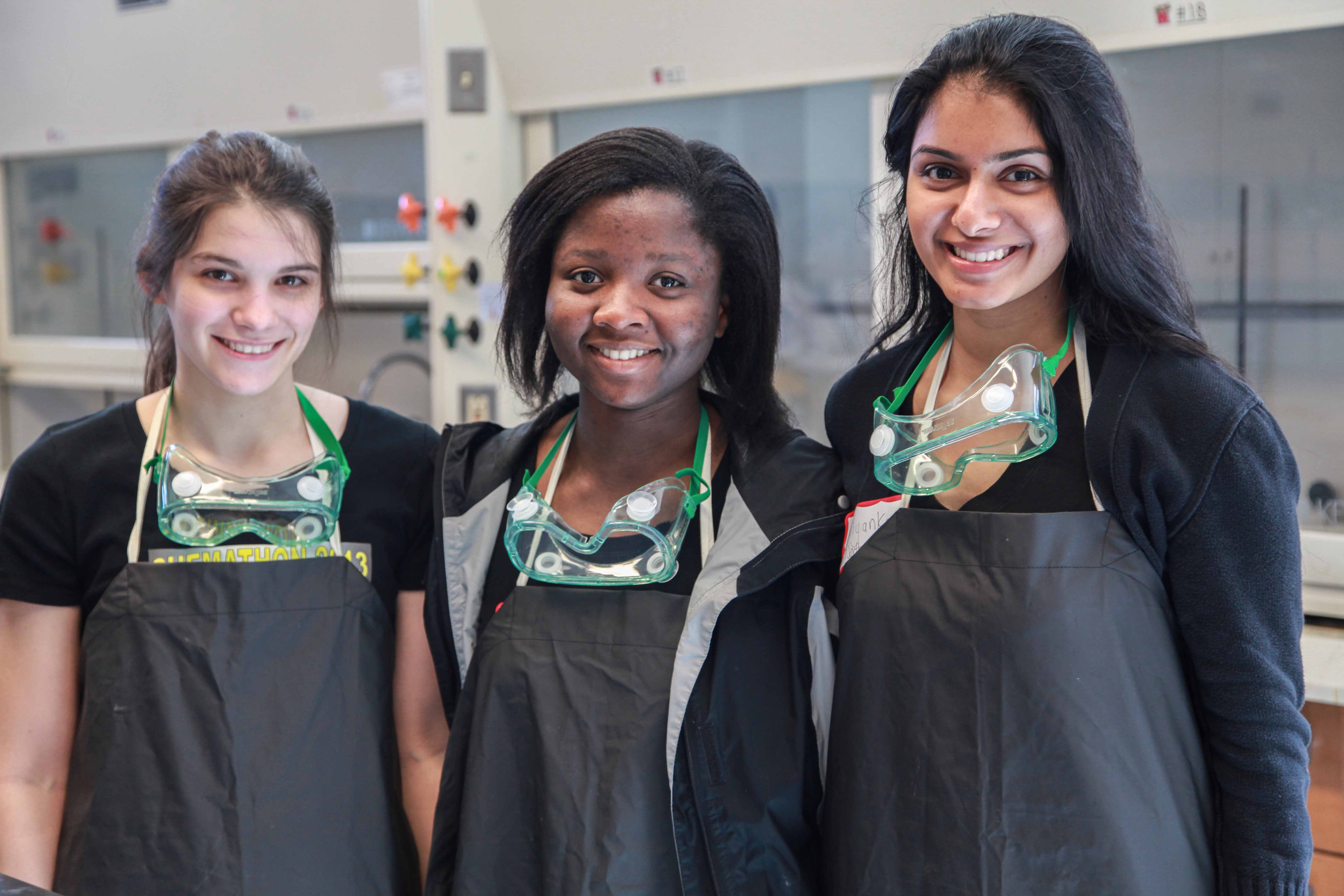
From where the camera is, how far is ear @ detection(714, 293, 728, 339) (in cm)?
124

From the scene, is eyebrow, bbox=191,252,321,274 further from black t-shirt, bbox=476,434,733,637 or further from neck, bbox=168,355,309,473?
black t-shirt, bbox=476,434,733,637

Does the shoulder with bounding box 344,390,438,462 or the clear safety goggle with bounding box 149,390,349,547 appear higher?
the shoulder with bounding box 344,390,438,462

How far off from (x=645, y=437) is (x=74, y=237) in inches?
116

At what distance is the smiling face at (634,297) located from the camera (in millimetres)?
1154

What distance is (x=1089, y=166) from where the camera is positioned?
1018 mm

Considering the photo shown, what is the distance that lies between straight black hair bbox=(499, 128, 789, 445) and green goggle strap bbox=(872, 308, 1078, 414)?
14 centimetres

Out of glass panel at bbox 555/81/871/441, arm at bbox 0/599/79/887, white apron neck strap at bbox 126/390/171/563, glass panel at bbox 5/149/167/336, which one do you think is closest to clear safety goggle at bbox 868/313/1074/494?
white apron neck strap at bbox 126/390/171/563

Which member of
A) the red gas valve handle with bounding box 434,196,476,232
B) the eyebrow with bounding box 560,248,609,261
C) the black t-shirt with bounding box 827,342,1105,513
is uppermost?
the red gas valve handle with bounding box 434,196,476,232

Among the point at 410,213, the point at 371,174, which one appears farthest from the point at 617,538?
the point at 371,174

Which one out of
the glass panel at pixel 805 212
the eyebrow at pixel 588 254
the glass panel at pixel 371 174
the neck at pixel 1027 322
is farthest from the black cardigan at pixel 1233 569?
the glass panel at pixel 371 174

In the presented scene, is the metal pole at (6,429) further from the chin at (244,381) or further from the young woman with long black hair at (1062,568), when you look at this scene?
the young woman with long black hair at (1062,568)

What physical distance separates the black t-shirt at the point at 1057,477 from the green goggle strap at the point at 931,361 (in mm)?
19

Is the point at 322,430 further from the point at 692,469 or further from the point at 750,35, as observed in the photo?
the point at 750,35

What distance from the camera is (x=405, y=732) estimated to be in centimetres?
129
